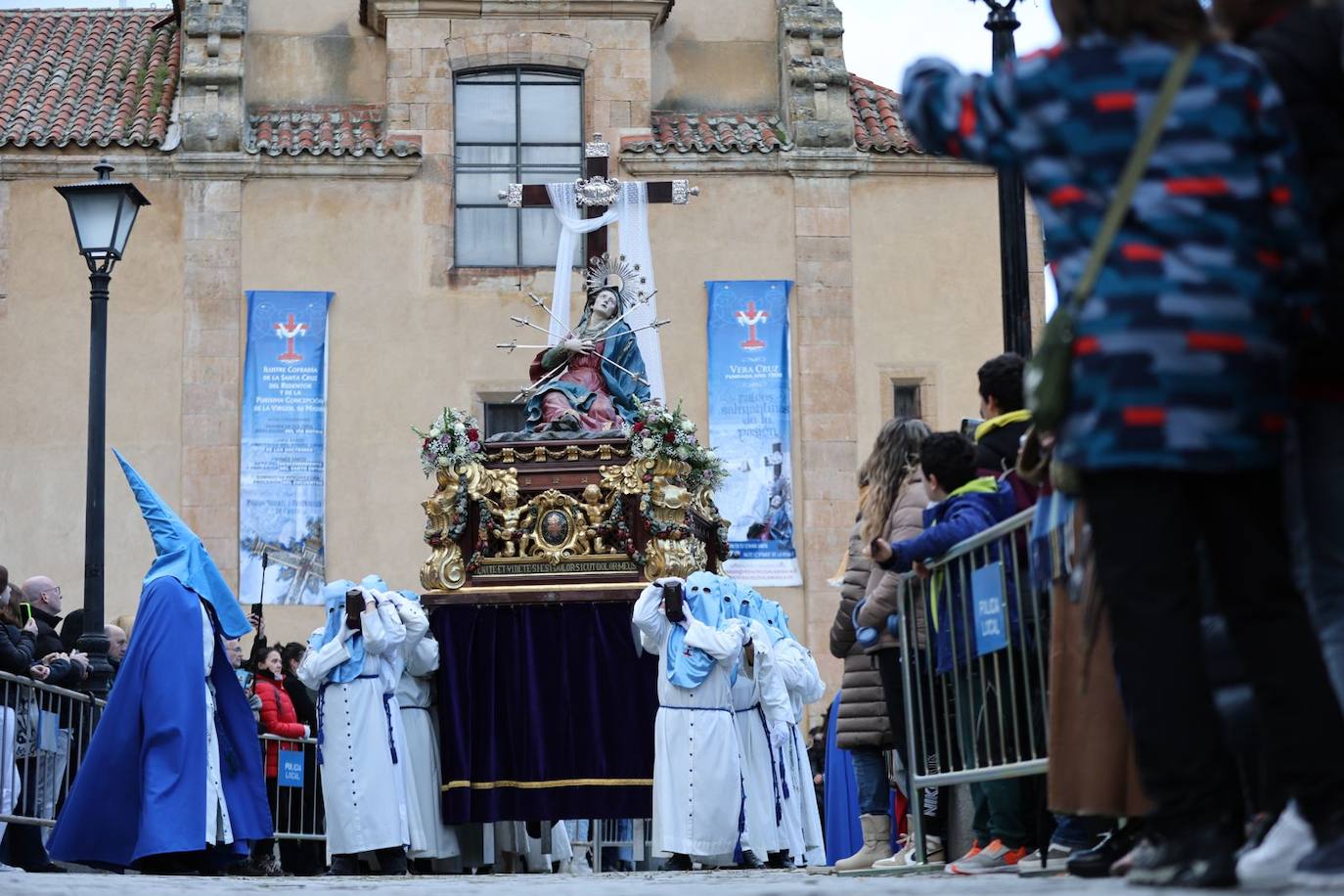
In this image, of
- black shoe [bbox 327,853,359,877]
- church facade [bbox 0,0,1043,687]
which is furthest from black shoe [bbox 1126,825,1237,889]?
church facade [bbox 0,0,1043,687]

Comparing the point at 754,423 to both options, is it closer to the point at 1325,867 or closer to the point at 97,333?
the point at 97,333

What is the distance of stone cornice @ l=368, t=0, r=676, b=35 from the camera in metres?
23.9

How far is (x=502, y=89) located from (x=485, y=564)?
11498mm

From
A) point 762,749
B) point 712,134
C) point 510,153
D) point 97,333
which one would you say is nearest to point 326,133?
point 510,153

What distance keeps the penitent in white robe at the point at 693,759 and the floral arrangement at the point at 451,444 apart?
2162 mm

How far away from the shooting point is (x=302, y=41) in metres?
24.1

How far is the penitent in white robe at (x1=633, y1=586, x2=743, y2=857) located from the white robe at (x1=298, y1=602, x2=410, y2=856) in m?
1.64

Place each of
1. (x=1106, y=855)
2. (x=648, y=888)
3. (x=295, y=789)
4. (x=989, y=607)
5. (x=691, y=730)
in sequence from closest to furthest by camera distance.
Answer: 1. (x=648, y=888)
2. (x=1106, y=855)
3. (x=989, y=607)
4. (x=691, y=730)
5. (x=295, y=789)

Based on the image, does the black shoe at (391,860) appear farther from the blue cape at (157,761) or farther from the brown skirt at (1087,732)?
the brown skirt at (1087,732)

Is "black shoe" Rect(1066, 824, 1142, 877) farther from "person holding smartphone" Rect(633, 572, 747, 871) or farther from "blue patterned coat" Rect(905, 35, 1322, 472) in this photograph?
"person holding smartphone" Rect(633, 572, 747, 871)

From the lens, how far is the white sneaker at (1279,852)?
4.59 meters

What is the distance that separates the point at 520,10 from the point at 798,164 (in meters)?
3.84

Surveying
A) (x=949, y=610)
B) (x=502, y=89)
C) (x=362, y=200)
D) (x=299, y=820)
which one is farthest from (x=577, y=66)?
(x=949, y=610)

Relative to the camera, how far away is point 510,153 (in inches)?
944
